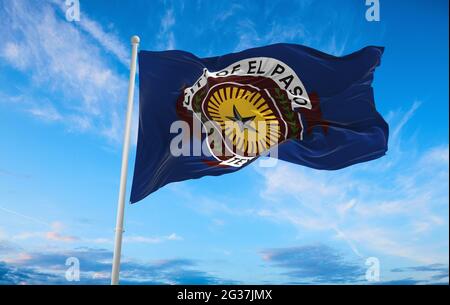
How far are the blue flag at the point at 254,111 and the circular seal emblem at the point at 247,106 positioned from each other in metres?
0.02

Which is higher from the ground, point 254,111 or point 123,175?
point 254,111

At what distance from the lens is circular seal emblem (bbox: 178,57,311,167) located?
33.0ft

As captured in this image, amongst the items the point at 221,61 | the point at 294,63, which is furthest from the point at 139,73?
the point at 294,63

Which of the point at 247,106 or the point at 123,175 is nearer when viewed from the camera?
the point at 123,175

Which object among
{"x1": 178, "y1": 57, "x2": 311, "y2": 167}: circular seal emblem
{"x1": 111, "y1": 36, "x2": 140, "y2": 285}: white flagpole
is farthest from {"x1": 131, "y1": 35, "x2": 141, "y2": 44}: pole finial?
{"x1": 178, "y1": 57, "x2": 311, "y2": 167}: circular seal emblem

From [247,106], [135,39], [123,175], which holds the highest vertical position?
[135,39]

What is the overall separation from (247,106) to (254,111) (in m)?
0.19

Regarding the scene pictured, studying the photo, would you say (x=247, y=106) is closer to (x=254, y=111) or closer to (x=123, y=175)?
(x=254, y=111)

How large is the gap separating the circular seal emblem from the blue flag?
2cm

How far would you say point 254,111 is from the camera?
407 inches

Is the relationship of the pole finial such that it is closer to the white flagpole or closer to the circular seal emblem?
the white flagpole

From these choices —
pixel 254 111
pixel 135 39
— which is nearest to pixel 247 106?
pixel 254 111
